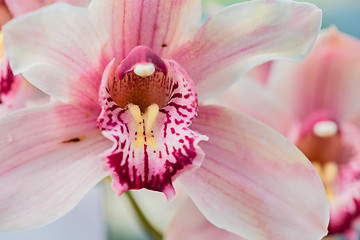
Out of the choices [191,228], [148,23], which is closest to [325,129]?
[191,228]

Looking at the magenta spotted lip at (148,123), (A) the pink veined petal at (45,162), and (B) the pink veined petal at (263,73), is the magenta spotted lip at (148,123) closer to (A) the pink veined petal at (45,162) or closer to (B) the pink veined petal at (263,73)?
(A) the pink veined petal at (45,162)

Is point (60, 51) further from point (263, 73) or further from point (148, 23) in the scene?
point (263, 73)

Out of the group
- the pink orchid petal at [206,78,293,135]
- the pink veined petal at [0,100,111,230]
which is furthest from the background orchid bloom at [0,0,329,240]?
the pink orchid petal at [206,78,293,135]

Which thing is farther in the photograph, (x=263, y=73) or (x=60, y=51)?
(x=263, y=73)

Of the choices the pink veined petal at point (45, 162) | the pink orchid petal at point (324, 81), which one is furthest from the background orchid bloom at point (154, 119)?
the pink orchid petal at point (324, 81)

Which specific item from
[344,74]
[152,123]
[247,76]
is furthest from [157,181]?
[344,74]

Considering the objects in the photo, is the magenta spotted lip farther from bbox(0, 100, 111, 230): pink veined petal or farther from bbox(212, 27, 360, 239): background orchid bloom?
bbox(212, 27, 360, 239): background orchid bloom
